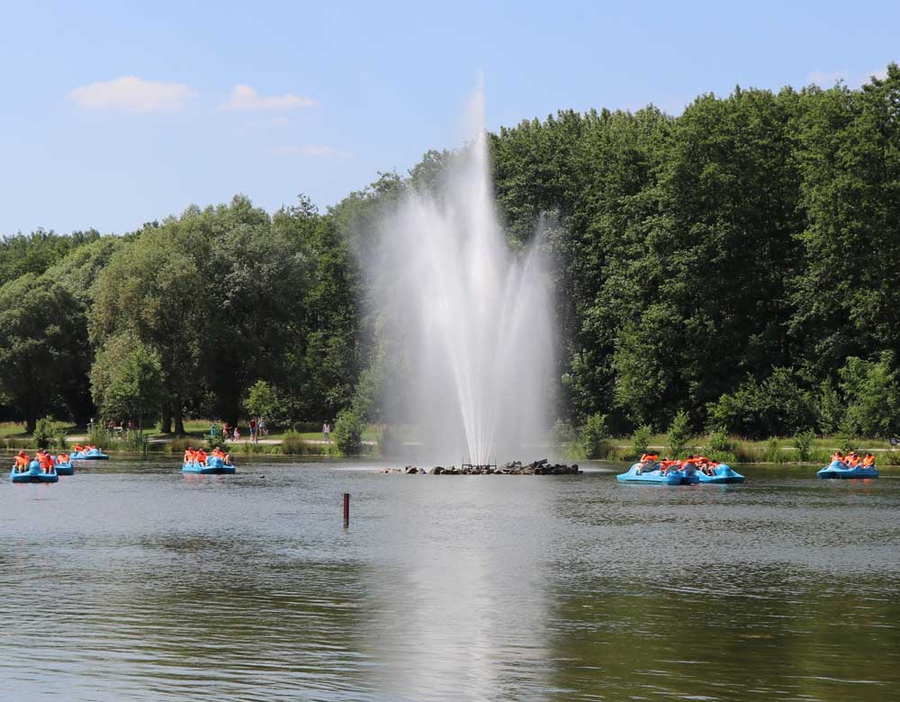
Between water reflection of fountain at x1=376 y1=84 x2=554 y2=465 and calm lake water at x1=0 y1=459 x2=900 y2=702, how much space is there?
78.2 ft

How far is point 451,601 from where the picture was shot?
2653 cm

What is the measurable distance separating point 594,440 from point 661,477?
2199 cm

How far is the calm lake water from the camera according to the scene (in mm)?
19078

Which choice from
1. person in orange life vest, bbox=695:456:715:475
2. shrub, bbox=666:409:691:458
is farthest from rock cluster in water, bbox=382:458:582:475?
shrub, bbox=666:409:691:458

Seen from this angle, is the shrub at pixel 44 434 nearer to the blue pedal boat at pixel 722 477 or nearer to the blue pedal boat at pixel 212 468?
the blue pedal boat at pixel 212 468

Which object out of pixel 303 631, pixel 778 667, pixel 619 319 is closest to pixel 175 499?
pixel 303 631

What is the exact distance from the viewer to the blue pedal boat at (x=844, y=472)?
211 ft

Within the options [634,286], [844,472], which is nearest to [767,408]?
[634,286]

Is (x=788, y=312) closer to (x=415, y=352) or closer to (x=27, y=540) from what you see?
(x=415, y=352)

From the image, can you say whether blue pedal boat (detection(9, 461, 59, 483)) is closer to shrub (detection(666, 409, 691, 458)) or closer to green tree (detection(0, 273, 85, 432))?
shrub (detection(666, 409, 691, 458))

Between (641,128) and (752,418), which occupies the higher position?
(641,128)

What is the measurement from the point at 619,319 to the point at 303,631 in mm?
77212

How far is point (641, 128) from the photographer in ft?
348

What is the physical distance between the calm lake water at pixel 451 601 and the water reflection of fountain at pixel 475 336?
2385cm
